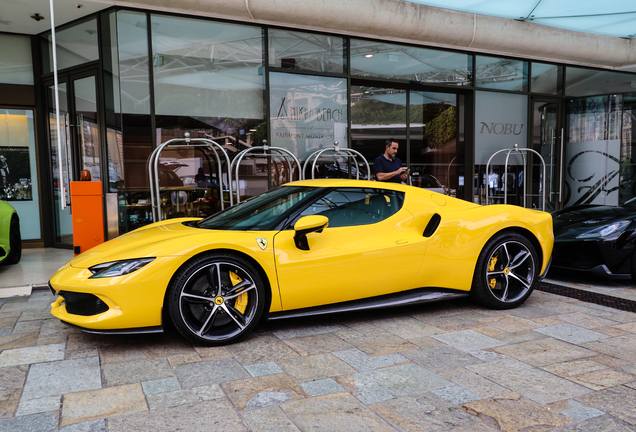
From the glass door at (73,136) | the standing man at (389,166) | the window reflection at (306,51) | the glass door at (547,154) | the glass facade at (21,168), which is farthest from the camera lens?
the glass door at (547,154)

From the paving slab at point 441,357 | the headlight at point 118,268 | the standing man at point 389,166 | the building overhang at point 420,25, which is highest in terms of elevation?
the building overhang at point 420,25

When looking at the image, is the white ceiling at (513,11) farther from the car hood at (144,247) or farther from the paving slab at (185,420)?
the paving slab at (185,420)

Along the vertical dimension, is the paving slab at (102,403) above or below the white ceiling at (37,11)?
below

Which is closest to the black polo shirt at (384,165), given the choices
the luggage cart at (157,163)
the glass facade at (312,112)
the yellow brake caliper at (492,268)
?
the glass facade at (312,112)

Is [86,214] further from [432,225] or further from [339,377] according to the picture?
[339,377]

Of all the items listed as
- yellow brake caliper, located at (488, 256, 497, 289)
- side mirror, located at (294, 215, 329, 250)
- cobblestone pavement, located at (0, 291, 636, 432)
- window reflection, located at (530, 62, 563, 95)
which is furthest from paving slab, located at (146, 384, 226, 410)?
window reflection, located at (530, 62, 563, 95)

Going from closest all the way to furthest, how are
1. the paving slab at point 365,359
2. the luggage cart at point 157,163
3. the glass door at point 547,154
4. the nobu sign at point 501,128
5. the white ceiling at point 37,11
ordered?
1. the paving slab at point 365,359
2. the luggage cart at point 157,163
3. the white ceiling at point 37,11
4. the nobu sign at point 501,128
5. the glass door at point 547,154

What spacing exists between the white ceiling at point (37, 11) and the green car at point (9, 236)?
122 inches

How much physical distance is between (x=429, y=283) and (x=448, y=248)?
0.34m

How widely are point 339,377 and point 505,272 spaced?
224 centimetres

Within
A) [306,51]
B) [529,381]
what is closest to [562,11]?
[306,51]

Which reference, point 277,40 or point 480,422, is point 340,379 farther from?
point 277,40

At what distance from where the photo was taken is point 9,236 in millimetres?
6168

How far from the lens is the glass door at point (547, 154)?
1069 centimetres
